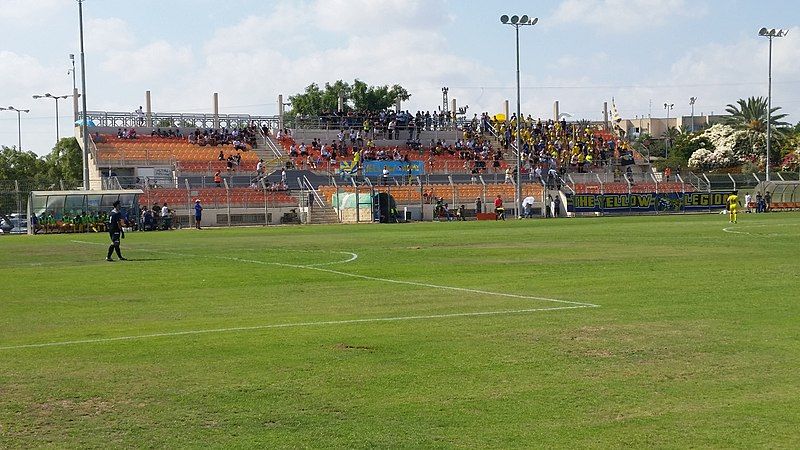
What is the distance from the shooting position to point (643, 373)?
1037 centimetres

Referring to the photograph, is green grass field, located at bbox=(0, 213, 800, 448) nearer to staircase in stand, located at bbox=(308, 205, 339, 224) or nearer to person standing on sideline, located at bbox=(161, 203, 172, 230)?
person standing on sideline, located at bbox=(161, 203, 172, 230)

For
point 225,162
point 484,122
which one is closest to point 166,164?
point 225,162

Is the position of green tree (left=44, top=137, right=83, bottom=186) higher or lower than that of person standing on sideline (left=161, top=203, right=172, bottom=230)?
higher

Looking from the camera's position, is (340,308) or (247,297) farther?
(247,297)

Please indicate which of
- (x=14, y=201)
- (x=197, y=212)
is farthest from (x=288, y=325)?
(x=14, y=201)

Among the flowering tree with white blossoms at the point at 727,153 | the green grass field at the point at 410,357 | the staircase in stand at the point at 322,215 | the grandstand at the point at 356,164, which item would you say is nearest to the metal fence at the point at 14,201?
the grandstand at the point at 356,164

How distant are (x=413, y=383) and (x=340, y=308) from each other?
675cm

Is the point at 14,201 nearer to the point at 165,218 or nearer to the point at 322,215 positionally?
the point at 165,218

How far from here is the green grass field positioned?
8.38m

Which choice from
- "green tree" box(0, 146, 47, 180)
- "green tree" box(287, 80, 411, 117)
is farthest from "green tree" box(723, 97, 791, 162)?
"green tree" box(0, 146, 47, 180)

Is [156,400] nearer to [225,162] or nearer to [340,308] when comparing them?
[340,308]

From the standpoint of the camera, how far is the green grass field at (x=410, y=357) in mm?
8375

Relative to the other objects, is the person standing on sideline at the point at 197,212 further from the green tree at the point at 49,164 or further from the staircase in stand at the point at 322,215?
the green tree at the point at 49,164

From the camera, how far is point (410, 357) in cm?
1159
